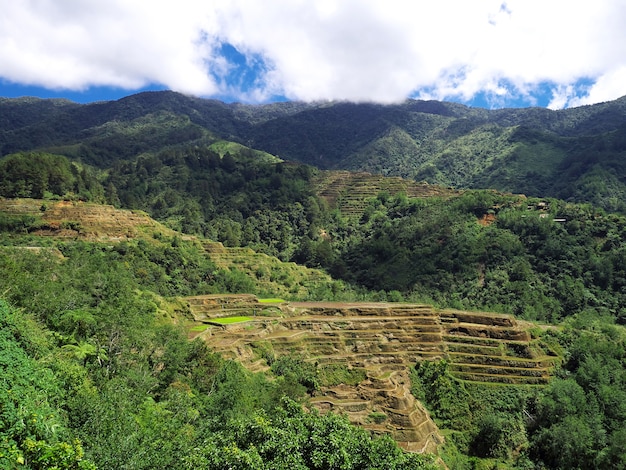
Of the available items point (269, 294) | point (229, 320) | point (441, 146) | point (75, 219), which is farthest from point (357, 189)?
point (441, 146)

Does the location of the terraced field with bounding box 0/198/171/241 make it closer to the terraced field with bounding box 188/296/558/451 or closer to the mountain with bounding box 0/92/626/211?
the terraced field with bounding box 188/296/558/451

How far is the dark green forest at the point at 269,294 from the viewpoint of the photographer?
14.2 metres

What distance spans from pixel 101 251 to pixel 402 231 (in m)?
48.9

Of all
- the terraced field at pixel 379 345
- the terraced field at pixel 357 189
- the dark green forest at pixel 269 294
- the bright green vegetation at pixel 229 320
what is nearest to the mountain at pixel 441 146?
the dark green forest at pixel 269 294

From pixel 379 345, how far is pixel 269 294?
22.4m

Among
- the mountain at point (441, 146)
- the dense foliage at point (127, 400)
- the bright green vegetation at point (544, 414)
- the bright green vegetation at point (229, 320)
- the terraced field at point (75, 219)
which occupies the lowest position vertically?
the bright green vegetation at point (544, 414)

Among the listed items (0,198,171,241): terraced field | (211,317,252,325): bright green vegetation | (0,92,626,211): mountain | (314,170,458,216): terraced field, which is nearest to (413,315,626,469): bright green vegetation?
(211,317,252,325): bright green vegetation

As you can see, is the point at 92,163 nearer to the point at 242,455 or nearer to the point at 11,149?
the point at 11,149

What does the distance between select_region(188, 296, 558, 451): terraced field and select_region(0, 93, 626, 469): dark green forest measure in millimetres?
1771

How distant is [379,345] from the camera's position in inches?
1619

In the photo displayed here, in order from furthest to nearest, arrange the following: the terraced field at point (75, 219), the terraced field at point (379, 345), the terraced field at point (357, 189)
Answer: the terraced field at point (357, 189)
the terraced field at point (75, 219)
the terraced field at point (379, 345)

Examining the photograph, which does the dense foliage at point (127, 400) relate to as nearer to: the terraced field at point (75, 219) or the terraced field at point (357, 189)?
the terraced field at point (75, 219)

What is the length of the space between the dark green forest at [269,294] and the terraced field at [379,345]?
1.77m

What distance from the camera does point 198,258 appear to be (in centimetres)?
6012
